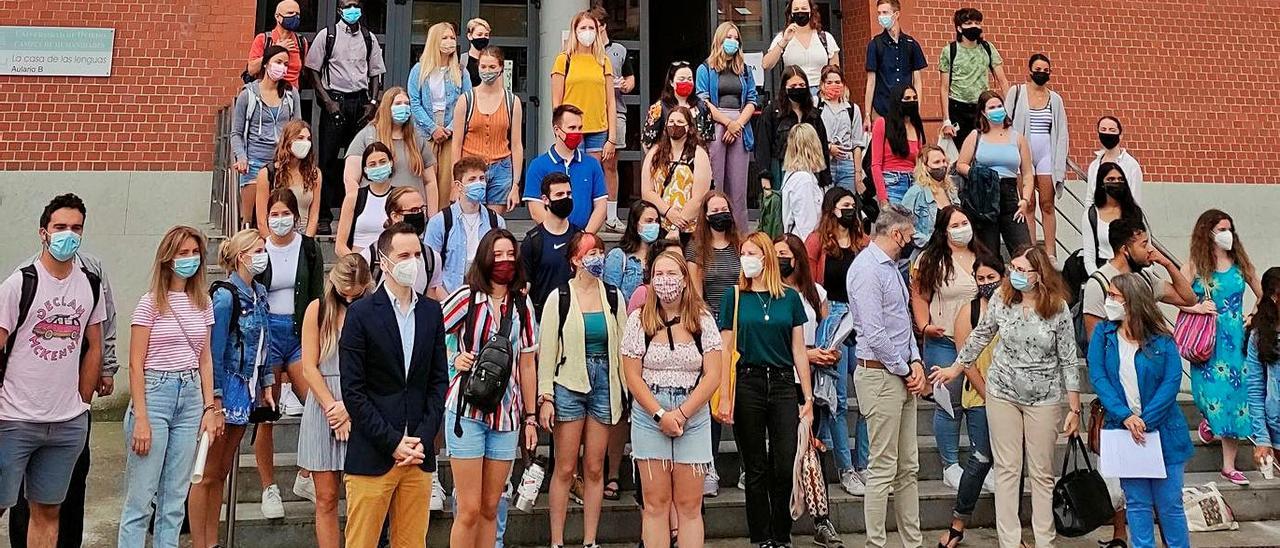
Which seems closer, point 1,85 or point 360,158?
point 360,158

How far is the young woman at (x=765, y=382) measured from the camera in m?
5.29

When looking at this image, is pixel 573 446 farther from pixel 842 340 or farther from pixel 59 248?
pixel 59 248

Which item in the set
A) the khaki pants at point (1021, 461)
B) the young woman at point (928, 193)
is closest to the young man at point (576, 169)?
the young woman at point (928, 193)

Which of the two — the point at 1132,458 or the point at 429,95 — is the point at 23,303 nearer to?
the point at 429,95

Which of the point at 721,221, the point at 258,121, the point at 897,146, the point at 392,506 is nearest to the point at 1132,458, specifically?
the point at 721,221

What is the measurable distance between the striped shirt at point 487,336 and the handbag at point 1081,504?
321cm

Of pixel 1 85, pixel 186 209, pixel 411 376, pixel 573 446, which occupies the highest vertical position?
pixel 1 85

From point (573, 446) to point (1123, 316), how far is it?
3.23m

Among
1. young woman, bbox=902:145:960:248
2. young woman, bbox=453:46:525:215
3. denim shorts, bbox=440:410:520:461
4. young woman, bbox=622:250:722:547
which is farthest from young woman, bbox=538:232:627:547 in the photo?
young woman, bbox=902:145:960:248

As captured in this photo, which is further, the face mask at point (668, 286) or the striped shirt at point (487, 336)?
the face mask at point (668, 286)

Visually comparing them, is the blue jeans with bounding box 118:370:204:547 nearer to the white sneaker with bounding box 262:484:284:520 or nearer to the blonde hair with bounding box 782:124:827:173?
the white sneaker with bounding box 262:484:284:520

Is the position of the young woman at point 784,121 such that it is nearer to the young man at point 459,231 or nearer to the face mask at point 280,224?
the young man at point 459,231

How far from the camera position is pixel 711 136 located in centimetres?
773

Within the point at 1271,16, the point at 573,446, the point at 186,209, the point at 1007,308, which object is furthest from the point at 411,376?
the point at 1271,16
